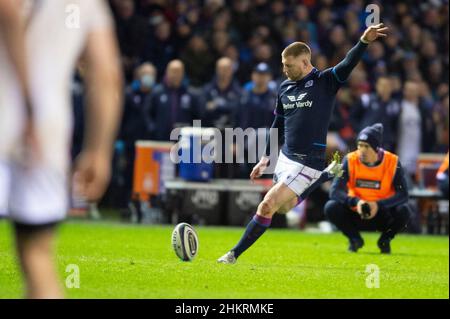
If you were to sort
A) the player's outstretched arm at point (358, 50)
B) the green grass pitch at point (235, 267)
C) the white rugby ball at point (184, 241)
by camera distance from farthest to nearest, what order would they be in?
the white rugby ball at point (184, 241) → the player's outstretched arm at point (358, 50) → the green grass pitch at point (235, 267)

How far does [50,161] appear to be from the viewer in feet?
16.1

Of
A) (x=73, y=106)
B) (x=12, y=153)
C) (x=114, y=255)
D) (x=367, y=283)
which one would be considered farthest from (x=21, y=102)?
(x=73, y=106)

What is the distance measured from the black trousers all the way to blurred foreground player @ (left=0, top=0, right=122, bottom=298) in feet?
Result: 29.3

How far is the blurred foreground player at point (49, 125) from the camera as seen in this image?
15.9 ft

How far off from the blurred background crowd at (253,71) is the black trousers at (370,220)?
16.0ft

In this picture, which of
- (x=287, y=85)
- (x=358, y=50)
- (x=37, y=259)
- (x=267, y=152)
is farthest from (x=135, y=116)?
(x=37, y=259)

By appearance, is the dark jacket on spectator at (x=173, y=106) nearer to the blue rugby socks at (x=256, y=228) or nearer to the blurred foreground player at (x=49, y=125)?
the blue rugby socks at (x=256, y=228)

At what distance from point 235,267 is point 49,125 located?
240 inches

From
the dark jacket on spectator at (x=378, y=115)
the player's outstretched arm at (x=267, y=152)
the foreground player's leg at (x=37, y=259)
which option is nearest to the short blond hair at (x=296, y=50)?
the player's outstretched arm at (x=267, y=152)

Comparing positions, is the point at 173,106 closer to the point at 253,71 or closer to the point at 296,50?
the point at 253,71

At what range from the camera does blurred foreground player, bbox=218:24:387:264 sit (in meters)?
10.8

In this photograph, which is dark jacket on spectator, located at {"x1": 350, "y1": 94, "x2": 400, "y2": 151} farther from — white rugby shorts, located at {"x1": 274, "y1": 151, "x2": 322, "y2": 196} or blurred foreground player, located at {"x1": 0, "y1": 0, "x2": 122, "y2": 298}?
blurred foreground player, located at {"x1": 0, "y1": 0, "x2": 122, "y2": 298}

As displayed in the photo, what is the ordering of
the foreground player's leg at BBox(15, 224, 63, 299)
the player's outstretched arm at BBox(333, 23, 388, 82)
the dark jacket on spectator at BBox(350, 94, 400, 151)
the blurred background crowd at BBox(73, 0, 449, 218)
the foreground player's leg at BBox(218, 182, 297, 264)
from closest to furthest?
1. the foreground player's leg at BBox(15, 224, 63, 299)
2. the player's outstretched arm at BBox(333, 23, 388, 82)
3. the foreground player's leg at BBox(218, 182, 297, 264)
4. the blurred background crowd at BBox(73, 0, 449, 218)
5. the dark jacket on spectator at BBox(350, 94, 400, 151)

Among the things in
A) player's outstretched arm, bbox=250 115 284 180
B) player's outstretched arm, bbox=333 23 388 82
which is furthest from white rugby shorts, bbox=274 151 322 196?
player's outstretched arm, bbox=333 23 388 82
